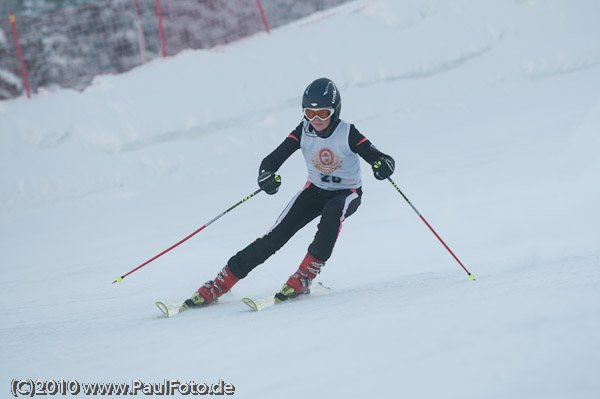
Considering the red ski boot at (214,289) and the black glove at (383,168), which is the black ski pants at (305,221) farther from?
the black glove at (383,168)

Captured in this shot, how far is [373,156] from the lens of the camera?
3.40 meters

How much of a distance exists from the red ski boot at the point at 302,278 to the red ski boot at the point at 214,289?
0.32 meters

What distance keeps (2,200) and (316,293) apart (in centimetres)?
513

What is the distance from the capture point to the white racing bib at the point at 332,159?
11.4 feet

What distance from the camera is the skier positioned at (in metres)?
3.34

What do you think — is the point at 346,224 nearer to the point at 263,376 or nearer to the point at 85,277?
the point at 85,277

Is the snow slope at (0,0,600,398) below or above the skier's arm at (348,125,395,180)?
below

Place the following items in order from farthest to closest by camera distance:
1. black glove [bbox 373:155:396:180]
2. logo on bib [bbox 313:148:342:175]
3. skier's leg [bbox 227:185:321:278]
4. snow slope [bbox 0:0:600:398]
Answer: logo on bib [bbox 313:148:342:175]
skier's leg [bbox 227:185:321:278]
black glove [bbox 373:155:396:180]
snow slope [bbox 0:0:600:398]

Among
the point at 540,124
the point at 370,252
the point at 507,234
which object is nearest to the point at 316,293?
Answer: the point at 370,252

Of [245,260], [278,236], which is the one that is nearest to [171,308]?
[245,260]

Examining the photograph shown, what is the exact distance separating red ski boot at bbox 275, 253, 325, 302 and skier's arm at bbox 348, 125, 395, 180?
63cm

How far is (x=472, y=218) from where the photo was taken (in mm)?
5012

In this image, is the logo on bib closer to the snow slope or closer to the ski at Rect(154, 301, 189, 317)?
the snow slope

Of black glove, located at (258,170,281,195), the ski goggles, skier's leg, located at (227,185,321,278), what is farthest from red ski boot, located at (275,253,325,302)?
the ski goggles
